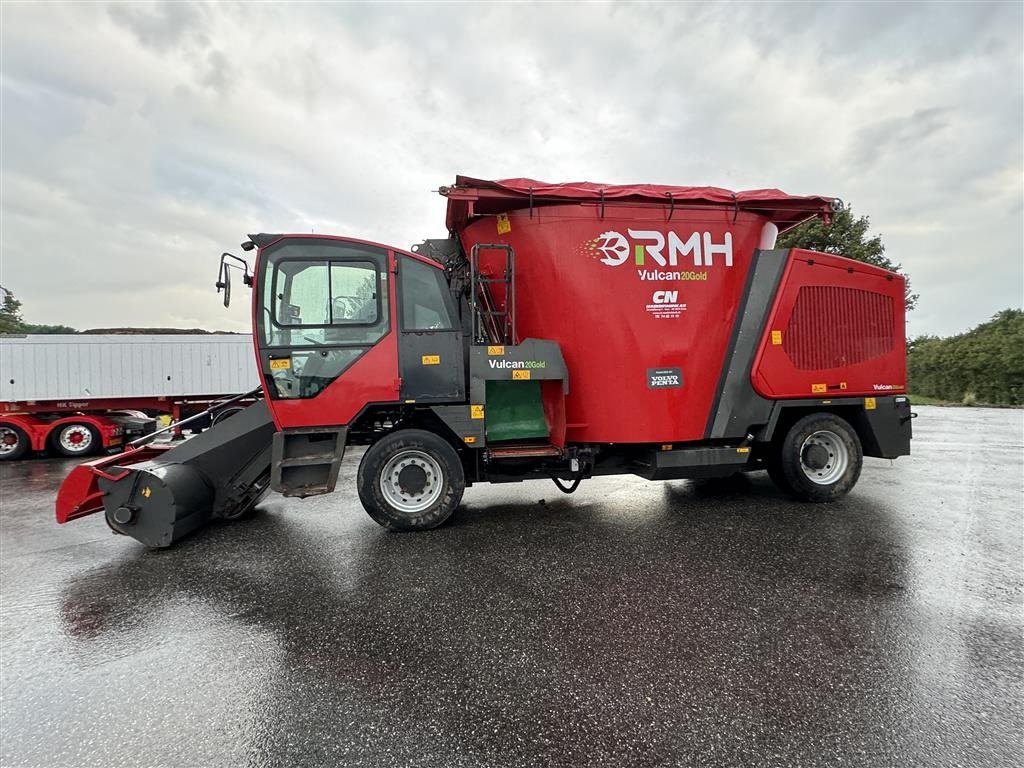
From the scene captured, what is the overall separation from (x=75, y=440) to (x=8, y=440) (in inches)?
48.4

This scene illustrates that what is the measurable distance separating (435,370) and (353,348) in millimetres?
792

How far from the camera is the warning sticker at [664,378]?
491 cm

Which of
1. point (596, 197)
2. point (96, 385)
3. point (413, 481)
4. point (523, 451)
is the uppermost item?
point (596, 197)

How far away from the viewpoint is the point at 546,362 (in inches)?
185

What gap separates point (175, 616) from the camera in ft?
10.3

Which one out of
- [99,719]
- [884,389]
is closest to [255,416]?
[99,719]

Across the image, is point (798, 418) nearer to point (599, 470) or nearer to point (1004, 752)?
point (599, 470)

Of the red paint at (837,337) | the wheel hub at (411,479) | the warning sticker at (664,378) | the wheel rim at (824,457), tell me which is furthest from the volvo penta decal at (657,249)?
the wheel hub at (411,479)

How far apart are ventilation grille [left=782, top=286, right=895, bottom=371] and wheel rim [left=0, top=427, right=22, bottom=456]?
1484 centimetres

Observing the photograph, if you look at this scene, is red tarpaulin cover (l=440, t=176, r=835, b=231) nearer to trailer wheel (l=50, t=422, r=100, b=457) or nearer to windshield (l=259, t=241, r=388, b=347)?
windshield (l=259, t=241, r=388, b=347)

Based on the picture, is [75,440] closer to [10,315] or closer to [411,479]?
[411,479]

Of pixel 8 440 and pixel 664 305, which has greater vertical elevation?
pixel 664 305

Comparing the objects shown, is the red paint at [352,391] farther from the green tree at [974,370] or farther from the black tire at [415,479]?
the green tree at [974,370]

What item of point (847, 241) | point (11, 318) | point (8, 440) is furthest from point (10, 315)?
point (847, 241)
